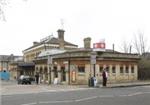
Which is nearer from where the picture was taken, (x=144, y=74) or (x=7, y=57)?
(x=144, y=74)

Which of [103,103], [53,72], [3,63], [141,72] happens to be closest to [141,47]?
[141,72]

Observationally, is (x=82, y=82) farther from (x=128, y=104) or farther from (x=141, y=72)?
(x=128, y=104)

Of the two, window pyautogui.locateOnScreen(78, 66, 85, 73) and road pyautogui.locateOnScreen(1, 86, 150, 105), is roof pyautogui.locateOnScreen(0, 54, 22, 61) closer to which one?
window pyautogui.locateOnScreen(78, 66, 85, 73)

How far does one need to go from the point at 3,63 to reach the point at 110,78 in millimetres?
91181

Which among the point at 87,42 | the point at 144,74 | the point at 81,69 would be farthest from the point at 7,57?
the point at 81,69

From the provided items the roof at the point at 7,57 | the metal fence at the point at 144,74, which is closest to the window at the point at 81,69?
the metal fence at the point at 144,74

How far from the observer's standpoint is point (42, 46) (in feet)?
328

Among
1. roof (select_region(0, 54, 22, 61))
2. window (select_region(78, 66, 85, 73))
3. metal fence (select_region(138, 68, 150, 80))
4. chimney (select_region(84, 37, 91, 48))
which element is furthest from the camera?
roof (select_region(0, 54, 22, 61))

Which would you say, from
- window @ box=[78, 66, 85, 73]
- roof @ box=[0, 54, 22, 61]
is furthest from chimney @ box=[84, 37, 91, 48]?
roof @ box=[0, 54, 22, 61]

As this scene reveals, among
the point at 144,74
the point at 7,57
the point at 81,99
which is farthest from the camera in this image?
the point at 7,57

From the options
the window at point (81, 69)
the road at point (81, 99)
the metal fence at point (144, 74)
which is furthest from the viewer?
the metal fence at point (144, 74)

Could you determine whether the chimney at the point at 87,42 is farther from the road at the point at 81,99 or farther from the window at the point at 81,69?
the road at the point at 81,99

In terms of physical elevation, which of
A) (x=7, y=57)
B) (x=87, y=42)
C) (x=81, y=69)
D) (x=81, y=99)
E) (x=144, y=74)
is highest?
(x=7, y=57)

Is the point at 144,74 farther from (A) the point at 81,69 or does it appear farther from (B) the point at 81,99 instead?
(B) the point at 81,99
